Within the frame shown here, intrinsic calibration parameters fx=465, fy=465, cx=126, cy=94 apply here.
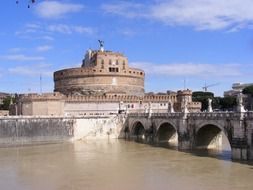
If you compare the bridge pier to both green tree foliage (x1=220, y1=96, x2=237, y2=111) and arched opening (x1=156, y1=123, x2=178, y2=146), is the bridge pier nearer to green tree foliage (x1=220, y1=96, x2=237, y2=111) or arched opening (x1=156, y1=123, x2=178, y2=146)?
arched opening (x1=156, y1=123, x2=178, y2=146)

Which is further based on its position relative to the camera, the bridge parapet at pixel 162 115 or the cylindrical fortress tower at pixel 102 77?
the cylindrical fortress tower at pixel 102 77

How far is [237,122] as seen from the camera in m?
30.2

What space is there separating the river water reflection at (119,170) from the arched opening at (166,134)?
620 cm

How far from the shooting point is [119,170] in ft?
90.6

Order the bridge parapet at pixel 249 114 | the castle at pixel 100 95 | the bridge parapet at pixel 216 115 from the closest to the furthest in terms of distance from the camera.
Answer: the bridge parapet at pixel 249 114, the bridge parapet at pixel 216 115, the castle at pixel 100 95

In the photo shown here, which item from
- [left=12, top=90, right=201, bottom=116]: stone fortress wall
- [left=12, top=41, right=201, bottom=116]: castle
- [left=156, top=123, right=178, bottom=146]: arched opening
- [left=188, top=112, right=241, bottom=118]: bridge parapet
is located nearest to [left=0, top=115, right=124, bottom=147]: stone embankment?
[left=12, top=90, right=201, bottom=116]: stone fortress wall

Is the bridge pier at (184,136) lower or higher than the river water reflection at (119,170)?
higher

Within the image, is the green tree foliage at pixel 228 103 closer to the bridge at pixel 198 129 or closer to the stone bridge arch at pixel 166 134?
the bridge at pixel 198 129

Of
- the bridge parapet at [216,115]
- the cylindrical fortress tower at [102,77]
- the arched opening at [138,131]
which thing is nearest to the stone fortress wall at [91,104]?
the arched opening at [138,131]

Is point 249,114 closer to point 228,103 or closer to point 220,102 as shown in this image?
point 228,103

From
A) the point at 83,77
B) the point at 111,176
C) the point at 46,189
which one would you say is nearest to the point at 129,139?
the point at 83,77

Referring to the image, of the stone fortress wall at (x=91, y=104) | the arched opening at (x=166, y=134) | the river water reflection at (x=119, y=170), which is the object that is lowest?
the river water reflection at (x=119, y=170)

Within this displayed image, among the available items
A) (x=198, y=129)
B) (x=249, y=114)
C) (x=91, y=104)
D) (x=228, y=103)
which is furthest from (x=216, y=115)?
Result: (x=228, y=103)

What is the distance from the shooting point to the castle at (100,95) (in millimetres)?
55188
